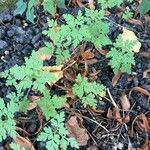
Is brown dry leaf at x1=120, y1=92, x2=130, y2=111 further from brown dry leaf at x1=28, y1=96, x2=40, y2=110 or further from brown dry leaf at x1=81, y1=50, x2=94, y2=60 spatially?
brown dry leaf at x1=28, y1=96, x2=40, y2=110

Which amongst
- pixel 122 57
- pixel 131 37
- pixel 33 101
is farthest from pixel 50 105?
pixel 131 37

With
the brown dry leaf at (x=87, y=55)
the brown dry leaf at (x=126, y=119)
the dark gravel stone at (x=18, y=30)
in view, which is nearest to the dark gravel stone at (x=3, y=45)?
the dark gravel stone at (x=18, y=30)

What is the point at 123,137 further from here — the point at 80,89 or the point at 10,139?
the point at 10,139

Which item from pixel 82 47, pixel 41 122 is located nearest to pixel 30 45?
pixel 82 47

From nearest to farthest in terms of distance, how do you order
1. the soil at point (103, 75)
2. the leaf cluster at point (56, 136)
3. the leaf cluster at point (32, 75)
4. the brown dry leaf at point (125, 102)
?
the leaf cluster at point (56, 136)
the leaf cluster at point (32, 75)
the soil at point (103, 75)
the brown dry leaf at point (125, 102)

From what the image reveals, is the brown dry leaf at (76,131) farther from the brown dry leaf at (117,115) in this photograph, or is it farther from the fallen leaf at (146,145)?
the fallen leaf at (146,145)

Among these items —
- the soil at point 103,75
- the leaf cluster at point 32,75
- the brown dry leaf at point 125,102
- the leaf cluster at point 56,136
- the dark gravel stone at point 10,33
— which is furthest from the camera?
the dark gravel stone at point 10,33

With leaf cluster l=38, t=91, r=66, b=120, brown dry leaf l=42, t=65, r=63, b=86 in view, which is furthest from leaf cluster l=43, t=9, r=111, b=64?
leaf cluster l=38, t=91, r=66, b=120
